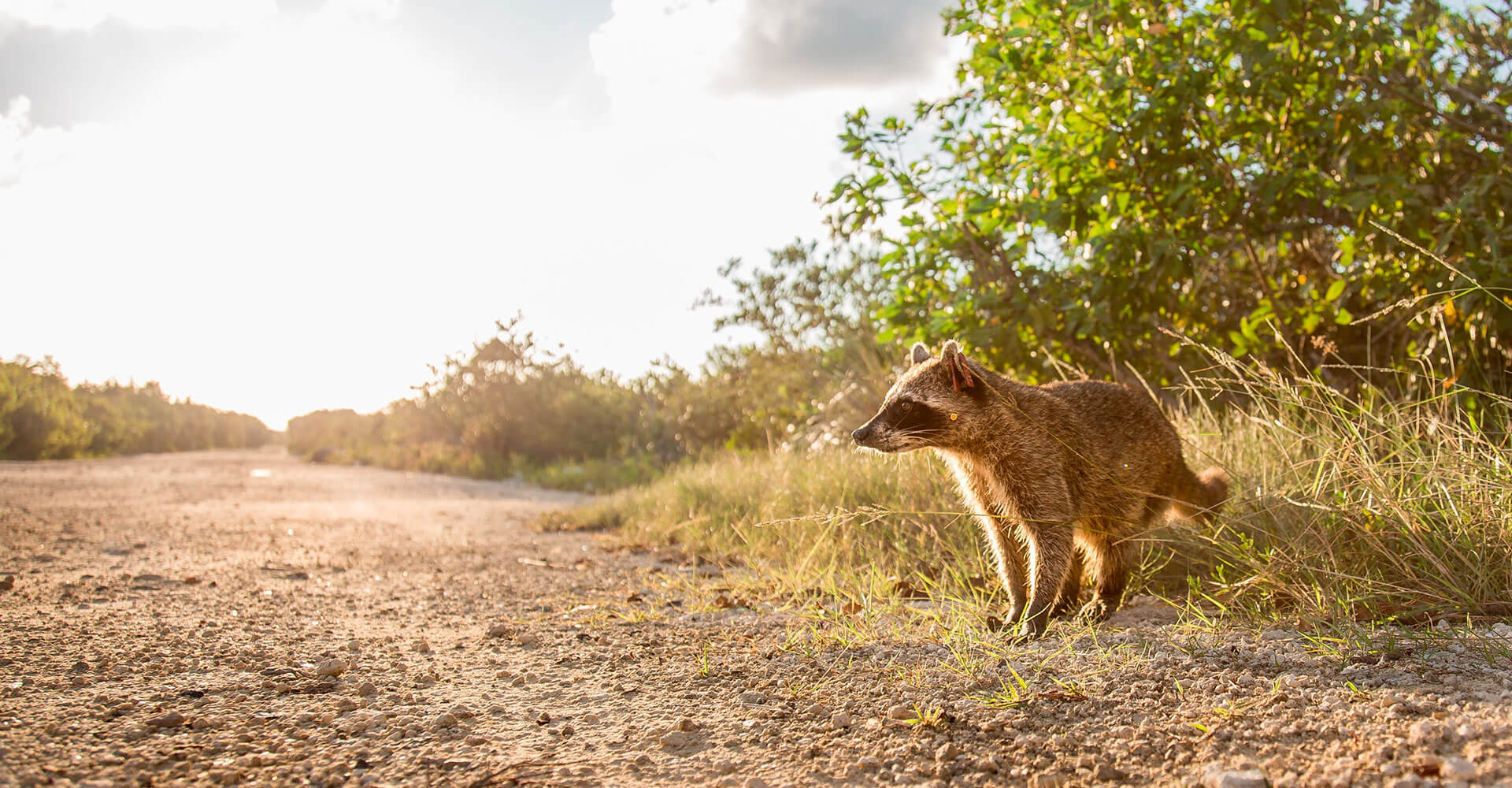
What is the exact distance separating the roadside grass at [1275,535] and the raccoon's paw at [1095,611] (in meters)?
0.30

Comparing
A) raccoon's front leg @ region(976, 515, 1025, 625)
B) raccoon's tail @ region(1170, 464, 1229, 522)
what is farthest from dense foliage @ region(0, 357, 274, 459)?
raccoon's tail @ region(1170, 464, 1229, 522)

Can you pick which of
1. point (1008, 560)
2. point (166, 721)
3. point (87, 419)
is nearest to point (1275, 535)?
point (1008, 560)

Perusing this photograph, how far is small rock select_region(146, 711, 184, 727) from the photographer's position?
7.54 ft

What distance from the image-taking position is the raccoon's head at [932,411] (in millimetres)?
3682

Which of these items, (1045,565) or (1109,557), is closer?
(1045,565)

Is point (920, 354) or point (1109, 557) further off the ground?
point (920, 354)

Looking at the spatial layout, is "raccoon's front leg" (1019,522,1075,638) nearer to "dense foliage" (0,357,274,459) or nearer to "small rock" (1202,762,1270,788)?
"small rock" (1202,762,1270,788)

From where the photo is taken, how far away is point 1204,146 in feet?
19.0

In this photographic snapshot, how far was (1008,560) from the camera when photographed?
364cm

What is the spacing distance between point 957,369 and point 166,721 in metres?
3.10

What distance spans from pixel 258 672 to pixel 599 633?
1.27 meters

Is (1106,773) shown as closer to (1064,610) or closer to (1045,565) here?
(1045,565)

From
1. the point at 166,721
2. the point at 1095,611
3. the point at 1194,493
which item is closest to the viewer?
the point at 166,721

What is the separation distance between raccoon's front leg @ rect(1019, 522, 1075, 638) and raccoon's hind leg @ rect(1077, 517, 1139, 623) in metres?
0.27
